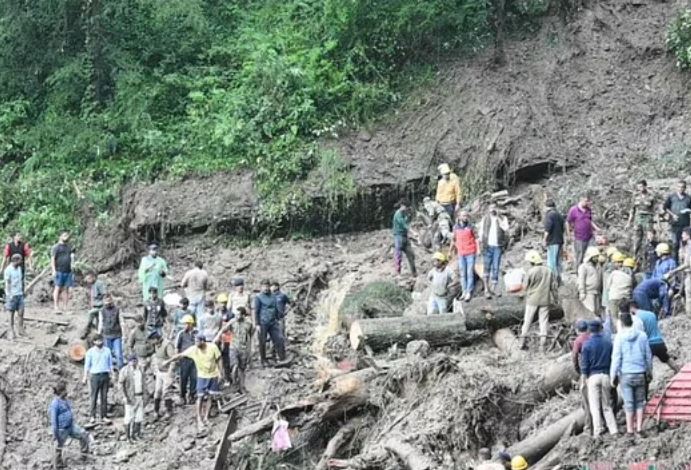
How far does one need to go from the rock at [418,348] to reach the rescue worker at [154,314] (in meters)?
4.65

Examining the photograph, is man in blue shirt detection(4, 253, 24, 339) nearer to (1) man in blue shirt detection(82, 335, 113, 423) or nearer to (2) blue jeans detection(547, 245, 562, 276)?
(1) man in blue shirt detection(82, 335, 113, 423)

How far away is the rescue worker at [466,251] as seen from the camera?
22.1m

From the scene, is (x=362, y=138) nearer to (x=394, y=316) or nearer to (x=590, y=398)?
(x=394, y=316)

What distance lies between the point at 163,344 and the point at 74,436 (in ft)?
8.24

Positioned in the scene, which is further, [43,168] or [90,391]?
[43,168]

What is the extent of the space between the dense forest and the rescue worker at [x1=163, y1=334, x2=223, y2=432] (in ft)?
25.6

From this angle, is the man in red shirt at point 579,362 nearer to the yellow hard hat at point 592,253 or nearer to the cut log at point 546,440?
the cut log at point 546,440

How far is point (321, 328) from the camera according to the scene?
79.8 ft

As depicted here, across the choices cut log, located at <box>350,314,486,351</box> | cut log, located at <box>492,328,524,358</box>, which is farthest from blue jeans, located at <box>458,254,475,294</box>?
cut log, located at <box>492,328,524,358</box>

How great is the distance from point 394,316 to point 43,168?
11395 millimetres

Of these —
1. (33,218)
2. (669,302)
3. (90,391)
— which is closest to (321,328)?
(90,391)

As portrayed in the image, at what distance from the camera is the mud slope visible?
28781 millimetres

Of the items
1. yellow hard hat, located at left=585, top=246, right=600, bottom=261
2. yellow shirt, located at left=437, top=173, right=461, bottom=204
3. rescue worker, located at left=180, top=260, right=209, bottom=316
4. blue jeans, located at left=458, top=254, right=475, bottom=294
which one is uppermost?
yellow shirt, located at left=437, top=173, right=461, bottom=204

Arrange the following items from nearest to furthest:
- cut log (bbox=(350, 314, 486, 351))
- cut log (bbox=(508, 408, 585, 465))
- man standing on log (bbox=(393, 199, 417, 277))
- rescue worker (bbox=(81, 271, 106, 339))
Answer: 1. cut log (bbox=(508, 408, 585, 465))
2. cut log (bbox=(350, 314, 486, 351))
3. rescue worker (bbox=(81, 271, 106, 339))
4. man standing on log (bbox=(393, 199, 417, 277))
